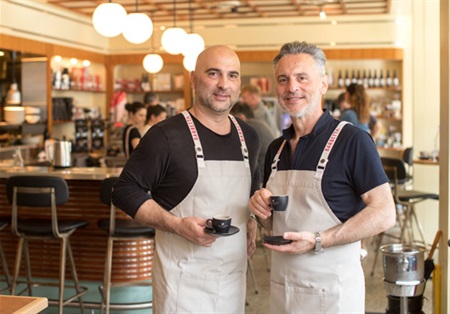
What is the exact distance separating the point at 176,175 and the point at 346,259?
2.58 feet

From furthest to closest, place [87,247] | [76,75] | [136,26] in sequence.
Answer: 1. [76,75]
2. [136,26]
3. [87,247]

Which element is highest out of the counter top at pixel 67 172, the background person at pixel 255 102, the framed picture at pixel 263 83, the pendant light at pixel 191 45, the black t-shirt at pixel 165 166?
the pendant light at pixel 191 45

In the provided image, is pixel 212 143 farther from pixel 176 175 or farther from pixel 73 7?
pixel 73 7

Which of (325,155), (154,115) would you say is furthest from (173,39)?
(325,155)

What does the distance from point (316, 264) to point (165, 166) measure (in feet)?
2.47

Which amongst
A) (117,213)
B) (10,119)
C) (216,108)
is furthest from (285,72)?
(10,119)

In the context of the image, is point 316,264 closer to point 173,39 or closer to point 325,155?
point 325,155

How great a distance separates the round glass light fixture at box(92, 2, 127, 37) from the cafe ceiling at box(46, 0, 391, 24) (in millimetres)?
3355

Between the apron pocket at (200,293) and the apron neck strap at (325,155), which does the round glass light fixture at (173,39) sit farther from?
the apron neck strap at (325,155)

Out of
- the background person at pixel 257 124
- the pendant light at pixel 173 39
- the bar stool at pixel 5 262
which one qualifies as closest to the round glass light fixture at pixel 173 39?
the pendant light at pixel 173 39

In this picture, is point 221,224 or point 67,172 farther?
point 67,172

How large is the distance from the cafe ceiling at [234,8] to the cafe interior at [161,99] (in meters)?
0.04

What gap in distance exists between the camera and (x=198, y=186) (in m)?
2.81

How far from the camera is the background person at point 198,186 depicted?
2795 millimetres
